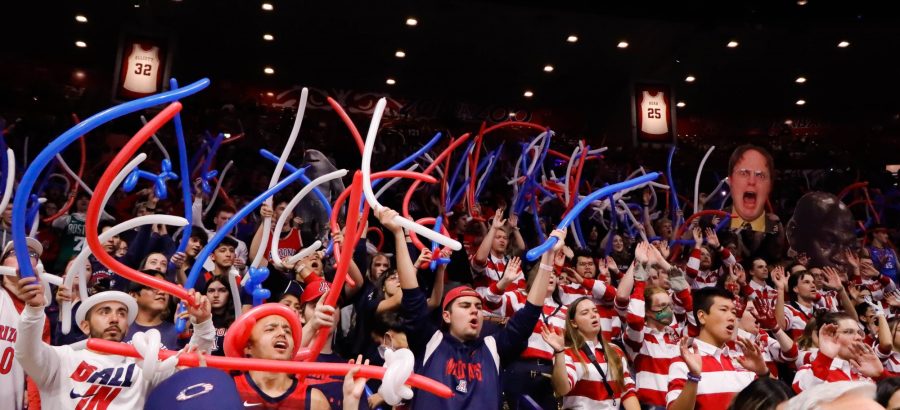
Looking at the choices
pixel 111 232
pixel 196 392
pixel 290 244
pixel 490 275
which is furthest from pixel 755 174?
pixel 196 392

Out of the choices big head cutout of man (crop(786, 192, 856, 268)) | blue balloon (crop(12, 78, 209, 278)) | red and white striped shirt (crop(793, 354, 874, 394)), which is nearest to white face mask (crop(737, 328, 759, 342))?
red and white striped shirt (crop(793, 354, 874, 394))

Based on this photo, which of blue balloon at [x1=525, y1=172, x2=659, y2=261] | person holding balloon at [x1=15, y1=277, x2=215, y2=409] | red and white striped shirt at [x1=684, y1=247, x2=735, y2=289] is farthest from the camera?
red and white striped shirt at [x1=684, y1=247, x2=735, y2=289]

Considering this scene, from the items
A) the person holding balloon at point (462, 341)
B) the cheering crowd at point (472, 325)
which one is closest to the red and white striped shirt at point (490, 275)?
the cheering crowd at point (472, 325)

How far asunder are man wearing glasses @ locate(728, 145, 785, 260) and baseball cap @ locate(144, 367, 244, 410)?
8080 mm

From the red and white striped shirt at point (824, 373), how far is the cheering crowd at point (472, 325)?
0.04ft

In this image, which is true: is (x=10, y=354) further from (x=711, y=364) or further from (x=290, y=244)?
(x=711, y=364)

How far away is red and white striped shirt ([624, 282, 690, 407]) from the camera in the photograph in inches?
181

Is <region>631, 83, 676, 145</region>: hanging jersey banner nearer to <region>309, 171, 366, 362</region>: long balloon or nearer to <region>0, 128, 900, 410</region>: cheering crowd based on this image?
<region>0, 128, 900, 410</region>: cheering crowd

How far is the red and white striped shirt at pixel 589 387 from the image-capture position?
4.22 metres

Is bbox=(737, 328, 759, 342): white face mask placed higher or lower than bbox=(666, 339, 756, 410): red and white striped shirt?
higher

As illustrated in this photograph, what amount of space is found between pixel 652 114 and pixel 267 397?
13149 mm

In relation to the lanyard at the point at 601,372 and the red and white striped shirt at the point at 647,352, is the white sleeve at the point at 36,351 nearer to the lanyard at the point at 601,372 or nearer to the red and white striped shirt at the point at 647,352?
the lanyard at the point at 601,372

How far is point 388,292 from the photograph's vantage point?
4.73m

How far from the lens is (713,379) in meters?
4.13
